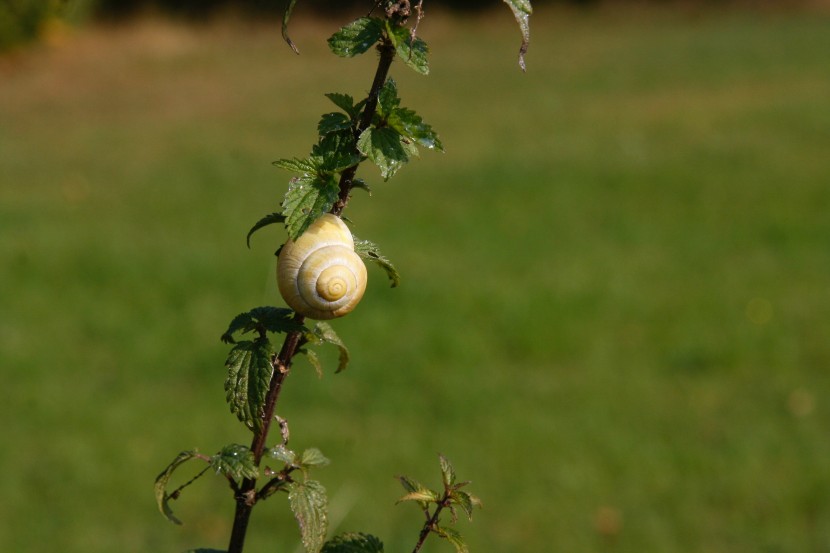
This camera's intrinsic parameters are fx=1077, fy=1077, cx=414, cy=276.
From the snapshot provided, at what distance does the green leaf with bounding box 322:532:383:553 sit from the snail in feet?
0.88

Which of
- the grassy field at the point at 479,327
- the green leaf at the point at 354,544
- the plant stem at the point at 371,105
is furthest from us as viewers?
the grassy field at the point at 479,327

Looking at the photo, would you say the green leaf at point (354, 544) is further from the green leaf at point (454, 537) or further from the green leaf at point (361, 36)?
the green leaf at point (361, 36)

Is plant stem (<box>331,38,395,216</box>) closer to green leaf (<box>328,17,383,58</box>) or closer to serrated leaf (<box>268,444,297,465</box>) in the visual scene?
green leaf (<box>328,17,383,58</box>)

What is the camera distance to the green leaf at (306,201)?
42.1 inches

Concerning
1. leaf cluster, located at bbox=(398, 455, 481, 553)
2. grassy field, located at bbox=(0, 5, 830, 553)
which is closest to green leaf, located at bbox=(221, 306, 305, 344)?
leaf cluster, located at bbox=(398, 455, 481, 553)

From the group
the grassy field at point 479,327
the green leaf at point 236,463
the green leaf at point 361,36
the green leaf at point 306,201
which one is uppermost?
the green leaf at point 361,36

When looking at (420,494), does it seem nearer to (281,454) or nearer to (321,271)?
(281,454)

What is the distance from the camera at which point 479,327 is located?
7.07 m

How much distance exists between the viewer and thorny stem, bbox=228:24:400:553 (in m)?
1.07

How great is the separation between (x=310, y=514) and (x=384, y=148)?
395 mm

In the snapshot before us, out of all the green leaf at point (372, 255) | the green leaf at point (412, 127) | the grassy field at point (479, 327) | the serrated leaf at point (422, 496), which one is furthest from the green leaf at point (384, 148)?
the grassy field at point (479, 327)

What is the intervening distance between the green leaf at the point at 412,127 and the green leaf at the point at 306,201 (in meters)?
0.09

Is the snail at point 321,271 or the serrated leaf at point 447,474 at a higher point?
the snail at point 321,271

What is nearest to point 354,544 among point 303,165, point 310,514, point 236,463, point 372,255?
point 310,514
